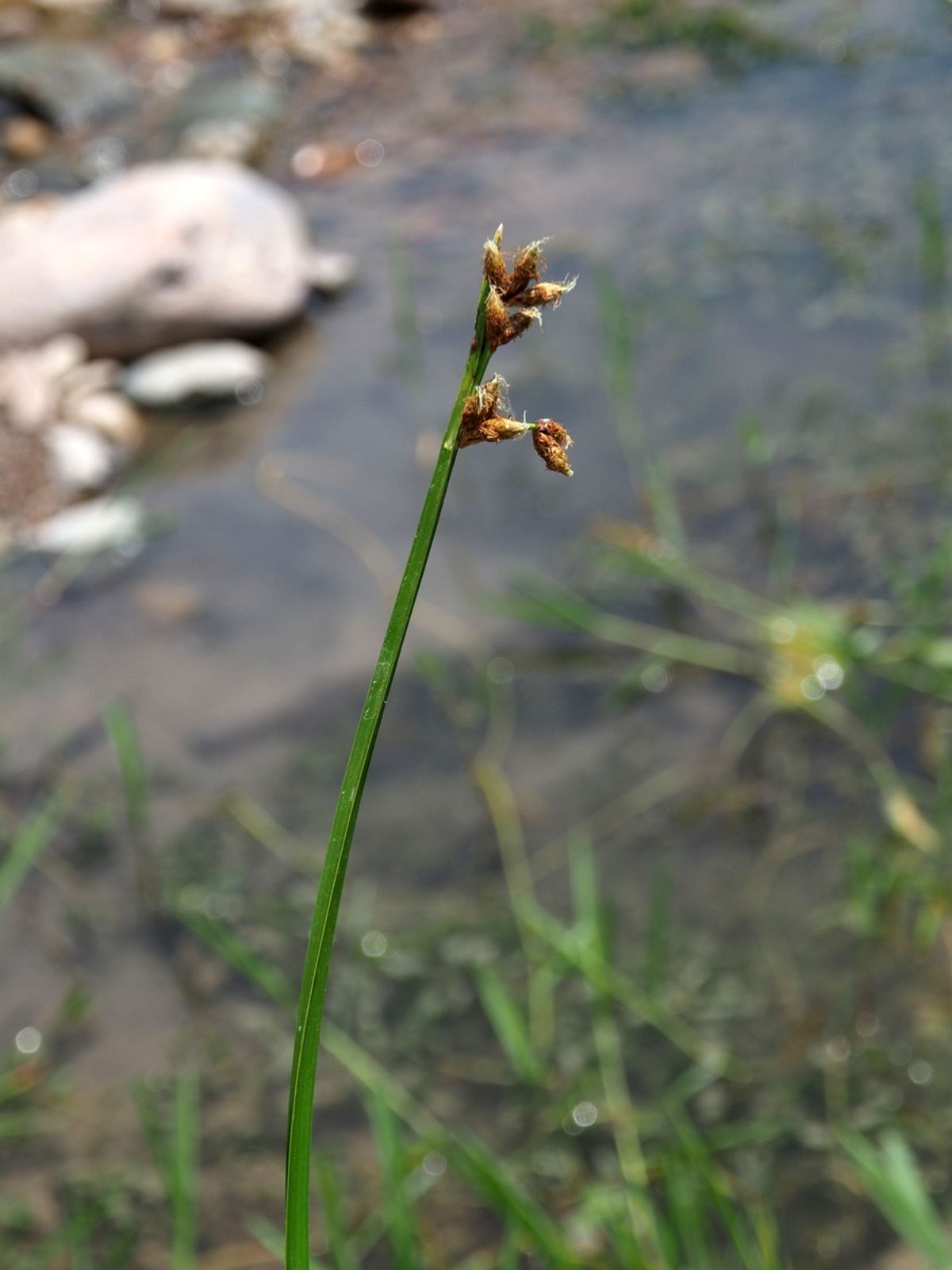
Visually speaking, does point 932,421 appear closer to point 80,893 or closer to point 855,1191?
point 855,1191

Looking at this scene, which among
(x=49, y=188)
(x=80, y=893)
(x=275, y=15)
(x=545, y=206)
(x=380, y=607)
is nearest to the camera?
(x=80, y=893)

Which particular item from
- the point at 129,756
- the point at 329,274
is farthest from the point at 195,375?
the point at 129,756

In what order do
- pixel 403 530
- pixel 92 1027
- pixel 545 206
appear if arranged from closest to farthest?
pixel 92 1027, pixel 403 530, pixel 545 206

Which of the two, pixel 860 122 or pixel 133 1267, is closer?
pixel 133 1267

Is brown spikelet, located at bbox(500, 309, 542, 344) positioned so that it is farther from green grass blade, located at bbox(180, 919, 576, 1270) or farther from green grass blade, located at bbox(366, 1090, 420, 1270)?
green grass blade, located at bbox(366, 1090, 420, 1270)

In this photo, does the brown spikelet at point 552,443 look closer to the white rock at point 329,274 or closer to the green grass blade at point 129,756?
the green grass blade at point 129,756

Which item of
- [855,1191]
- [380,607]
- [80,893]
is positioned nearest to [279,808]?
[80,893]
